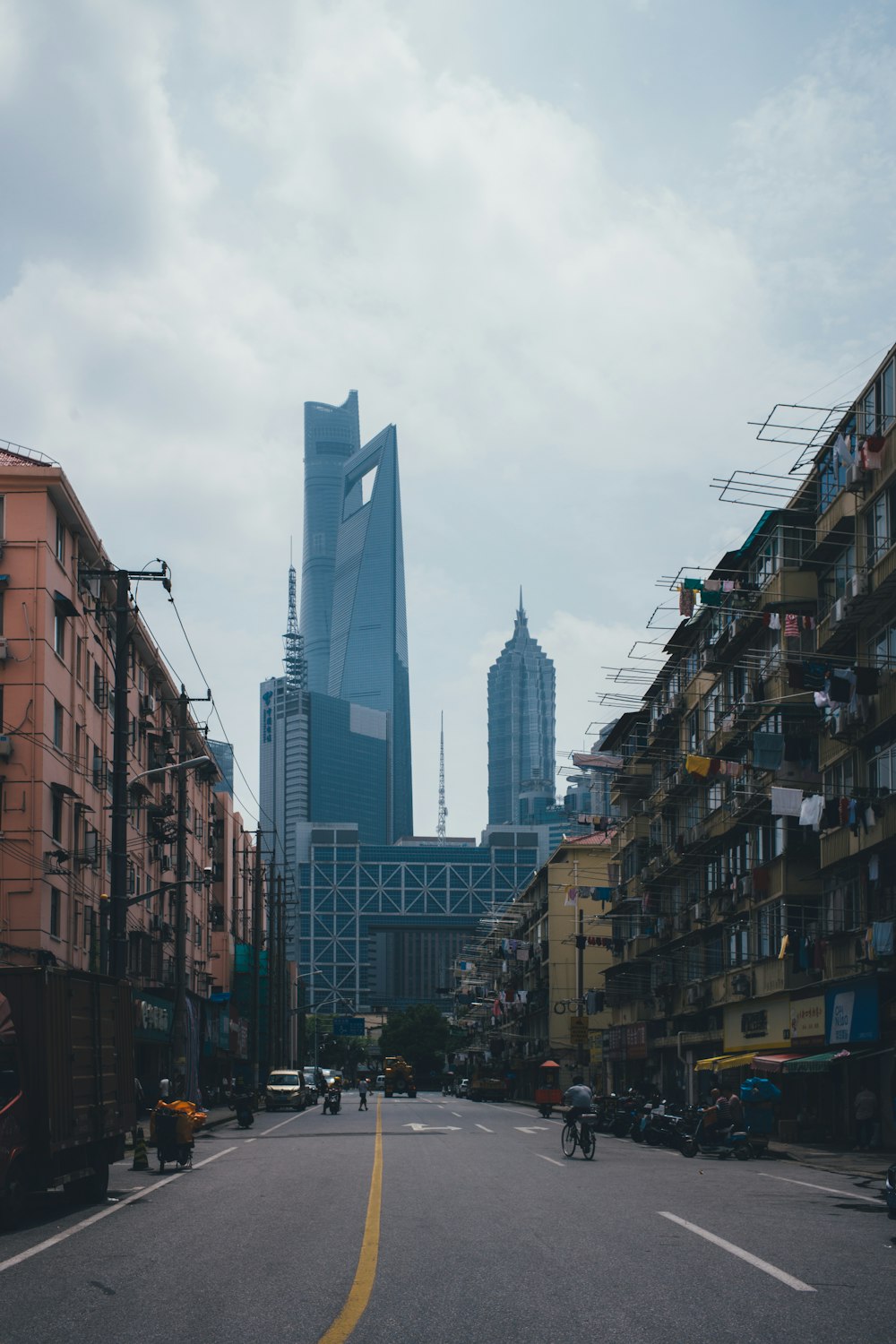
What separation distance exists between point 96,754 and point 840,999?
27.4 m

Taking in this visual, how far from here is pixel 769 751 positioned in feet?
144

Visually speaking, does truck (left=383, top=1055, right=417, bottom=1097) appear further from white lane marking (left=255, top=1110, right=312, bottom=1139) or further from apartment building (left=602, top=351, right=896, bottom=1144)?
apartment building (left=602, top=351, right=896, bottom=1144)

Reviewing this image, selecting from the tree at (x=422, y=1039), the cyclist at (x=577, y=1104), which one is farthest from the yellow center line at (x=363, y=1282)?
the tree at (x=422, y=1039)

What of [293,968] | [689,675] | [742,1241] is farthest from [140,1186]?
[293,968]

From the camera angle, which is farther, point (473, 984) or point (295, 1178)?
point (473, 984)

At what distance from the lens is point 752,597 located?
156 ft

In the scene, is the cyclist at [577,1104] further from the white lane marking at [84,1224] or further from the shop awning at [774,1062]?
the shop awning at [774,1062]

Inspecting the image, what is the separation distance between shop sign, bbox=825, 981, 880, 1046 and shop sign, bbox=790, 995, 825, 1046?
1.76 ft

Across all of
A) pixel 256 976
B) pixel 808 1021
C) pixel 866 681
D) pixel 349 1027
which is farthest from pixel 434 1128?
pixel 349 1027

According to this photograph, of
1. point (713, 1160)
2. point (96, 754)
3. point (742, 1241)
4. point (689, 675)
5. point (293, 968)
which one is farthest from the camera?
point (293, 968)

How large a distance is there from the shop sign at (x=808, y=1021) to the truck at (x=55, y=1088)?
79.1 feet

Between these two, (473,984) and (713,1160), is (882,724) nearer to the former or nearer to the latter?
(713,1160)

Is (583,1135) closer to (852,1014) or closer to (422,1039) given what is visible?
(852,1014)

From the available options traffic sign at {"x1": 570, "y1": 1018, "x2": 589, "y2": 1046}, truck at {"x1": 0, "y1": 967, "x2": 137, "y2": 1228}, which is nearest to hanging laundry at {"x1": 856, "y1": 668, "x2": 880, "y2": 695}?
truck at {"x1": 0, "y1": 967, "x2": 137, "y2": 1228}
